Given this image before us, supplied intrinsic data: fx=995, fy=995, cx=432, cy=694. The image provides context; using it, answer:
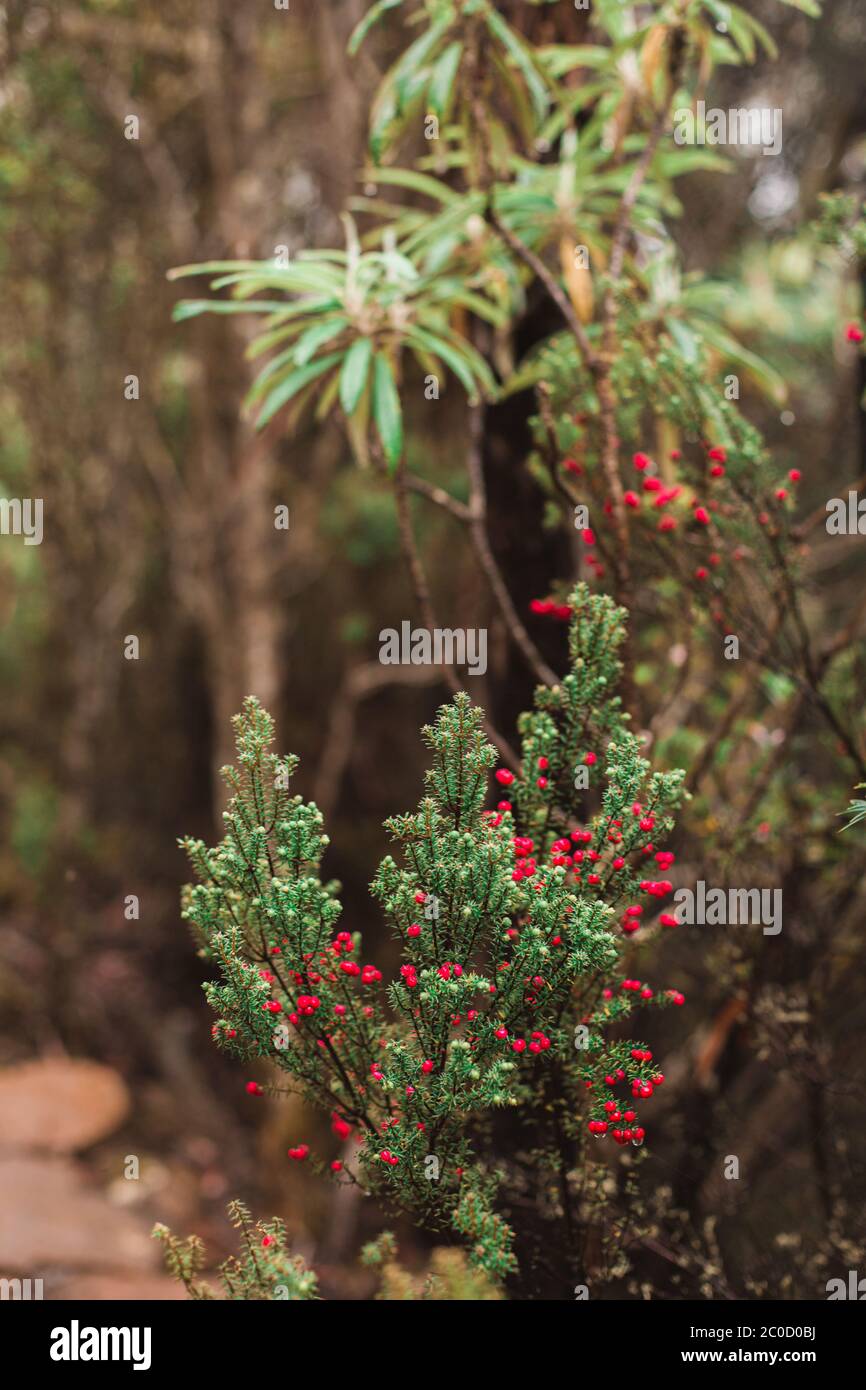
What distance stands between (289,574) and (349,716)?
1.35 metres

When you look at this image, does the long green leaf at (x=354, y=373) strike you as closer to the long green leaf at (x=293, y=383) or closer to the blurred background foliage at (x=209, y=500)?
the long green leaf at (x=293, y=383)

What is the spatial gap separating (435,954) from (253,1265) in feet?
1.51

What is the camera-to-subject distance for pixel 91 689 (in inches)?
206

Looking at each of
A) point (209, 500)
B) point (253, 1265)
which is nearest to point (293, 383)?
point (253, 1265)

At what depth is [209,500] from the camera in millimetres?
4449

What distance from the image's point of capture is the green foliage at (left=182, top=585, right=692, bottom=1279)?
3.95ft

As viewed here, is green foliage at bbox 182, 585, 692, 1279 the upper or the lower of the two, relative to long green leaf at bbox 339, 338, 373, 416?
lower

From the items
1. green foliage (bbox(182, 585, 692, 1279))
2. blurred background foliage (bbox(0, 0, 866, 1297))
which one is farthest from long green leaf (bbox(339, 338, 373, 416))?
blurred background foliage (bbox(0, 0, 866, 1297))

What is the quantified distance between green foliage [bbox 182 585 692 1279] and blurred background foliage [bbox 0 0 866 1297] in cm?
147

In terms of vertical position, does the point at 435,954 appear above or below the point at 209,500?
below

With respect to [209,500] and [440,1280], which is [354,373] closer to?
[440,1280]

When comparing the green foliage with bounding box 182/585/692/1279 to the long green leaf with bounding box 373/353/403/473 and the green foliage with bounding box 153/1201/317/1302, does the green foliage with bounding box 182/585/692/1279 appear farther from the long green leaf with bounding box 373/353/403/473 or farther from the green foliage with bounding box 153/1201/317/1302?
the long green leaf with bounding box 373/353/403/473

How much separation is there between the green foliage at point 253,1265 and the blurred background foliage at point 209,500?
1.60 m
